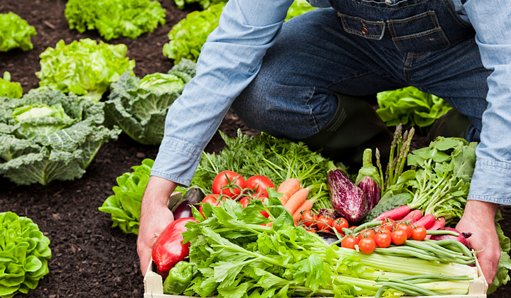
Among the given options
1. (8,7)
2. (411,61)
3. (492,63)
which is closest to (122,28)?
(8,7)

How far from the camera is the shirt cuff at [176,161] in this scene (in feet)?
10.6

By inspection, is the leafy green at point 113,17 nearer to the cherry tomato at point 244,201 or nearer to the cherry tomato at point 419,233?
the cherry tomato at point 244,201

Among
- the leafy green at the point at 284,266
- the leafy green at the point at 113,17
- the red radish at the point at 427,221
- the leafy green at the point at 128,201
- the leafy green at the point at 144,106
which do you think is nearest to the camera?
the leafy green at the point at 284,266

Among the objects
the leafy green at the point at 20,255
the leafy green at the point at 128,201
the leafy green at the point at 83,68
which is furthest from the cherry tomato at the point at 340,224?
the leafy green at the point at 83,68

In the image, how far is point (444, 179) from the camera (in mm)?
3316

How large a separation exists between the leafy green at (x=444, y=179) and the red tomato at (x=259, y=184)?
606mm

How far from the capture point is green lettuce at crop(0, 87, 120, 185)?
4.09m

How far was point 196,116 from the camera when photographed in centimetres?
329

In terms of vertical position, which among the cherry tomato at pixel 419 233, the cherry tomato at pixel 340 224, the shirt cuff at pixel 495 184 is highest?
the shirt cuff at pixel 495 184

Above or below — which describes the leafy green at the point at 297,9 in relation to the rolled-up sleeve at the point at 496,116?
below

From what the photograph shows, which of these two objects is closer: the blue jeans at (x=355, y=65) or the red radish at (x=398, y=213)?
the red radish at (x=398, y=213)

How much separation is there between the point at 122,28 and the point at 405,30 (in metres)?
2.99

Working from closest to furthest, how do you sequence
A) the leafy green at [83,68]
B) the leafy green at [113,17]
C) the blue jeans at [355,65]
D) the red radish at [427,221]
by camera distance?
the red radish at [427,221] < the blue jeans at [355,65] < the leafy green at [83,68] < the leafy green at [113,17]

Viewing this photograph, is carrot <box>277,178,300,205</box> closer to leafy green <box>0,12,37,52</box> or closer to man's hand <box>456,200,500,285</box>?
man's hand <box>456,200,500,285</box>
